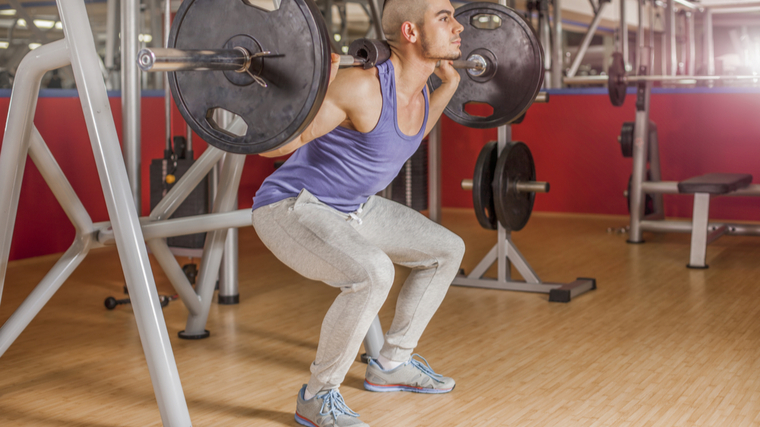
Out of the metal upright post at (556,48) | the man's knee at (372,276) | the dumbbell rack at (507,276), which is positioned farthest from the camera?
the metal upright post at (556,48)

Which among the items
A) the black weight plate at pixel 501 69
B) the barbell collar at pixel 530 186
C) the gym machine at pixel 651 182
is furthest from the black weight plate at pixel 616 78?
the black weight plate at pixel 501 69

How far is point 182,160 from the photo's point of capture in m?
3.45

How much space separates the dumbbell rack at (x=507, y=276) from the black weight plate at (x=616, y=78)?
1215mm

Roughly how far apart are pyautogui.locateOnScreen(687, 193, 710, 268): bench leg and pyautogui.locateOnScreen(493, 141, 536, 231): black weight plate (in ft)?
3.40

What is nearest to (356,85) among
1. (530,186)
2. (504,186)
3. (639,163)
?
(504,186)

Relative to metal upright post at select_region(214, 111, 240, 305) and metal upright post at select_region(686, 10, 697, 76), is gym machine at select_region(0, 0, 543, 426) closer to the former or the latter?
metal upright post at select_region(214, 111, 240, 305)

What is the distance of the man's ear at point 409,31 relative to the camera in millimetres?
1882

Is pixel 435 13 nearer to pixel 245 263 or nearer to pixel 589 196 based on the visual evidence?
pixel 245 263

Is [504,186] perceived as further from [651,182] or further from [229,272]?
[651,182]

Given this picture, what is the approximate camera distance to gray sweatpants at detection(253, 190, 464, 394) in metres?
1.75

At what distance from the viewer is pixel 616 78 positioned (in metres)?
4.36

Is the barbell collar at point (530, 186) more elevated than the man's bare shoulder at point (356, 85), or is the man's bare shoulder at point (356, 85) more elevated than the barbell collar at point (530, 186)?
the man's bare shoulder at point (356, 85)

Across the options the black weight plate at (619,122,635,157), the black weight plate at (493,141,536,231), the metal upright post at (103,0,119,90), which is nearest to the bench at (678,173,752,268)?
the black weight plate at (619,122,635,157)

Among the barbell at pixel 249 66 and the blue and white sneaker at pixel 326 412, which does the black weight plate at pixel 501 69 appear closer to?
the barbell at pixel 249 66
